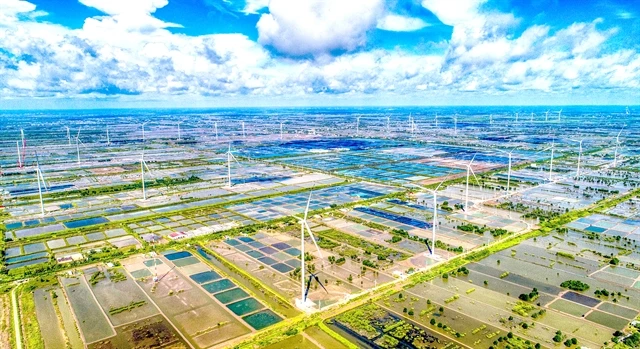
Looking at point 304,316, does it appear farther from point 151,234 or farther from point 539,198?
point 539,198

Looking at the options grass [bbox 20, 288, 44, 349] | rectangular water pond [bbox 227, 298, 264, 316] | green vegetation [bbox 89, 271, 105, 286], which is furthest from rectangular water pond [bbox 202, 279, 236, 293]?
grass [bbox 20, 288, 44, 349]

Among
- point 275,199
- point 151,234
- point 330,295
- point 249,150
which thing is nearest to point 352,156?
point 249,150

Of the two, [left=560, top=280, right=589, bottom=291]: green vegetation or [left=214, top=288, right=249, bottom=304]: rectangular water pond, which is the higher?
[left=560, top=280, right=589, bottom=291]: green vegetation

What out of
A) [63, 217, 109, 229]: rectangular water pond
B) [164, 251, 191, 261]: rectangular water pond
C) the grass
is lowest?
the grass

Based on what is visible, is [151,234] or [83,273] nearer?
[83,273]

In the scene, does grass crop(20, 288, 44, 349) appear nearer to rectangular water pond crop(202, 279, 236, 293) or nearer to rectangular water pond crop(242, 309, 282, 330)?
rectangular water pond crop(202, 279, 236, 293)

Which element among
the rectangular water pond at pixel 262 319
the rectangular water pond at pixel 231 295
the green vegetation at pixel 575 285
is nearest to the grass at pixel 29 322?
the rectangular water pond at pixel 231 295

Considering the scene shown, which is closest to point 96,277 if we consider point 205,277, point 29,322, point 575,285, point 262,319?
point 29,322

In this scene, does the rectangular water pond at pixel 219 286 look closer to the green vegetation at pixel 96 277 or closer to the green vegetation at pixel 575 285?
the green vegetation at pixel 96 277
